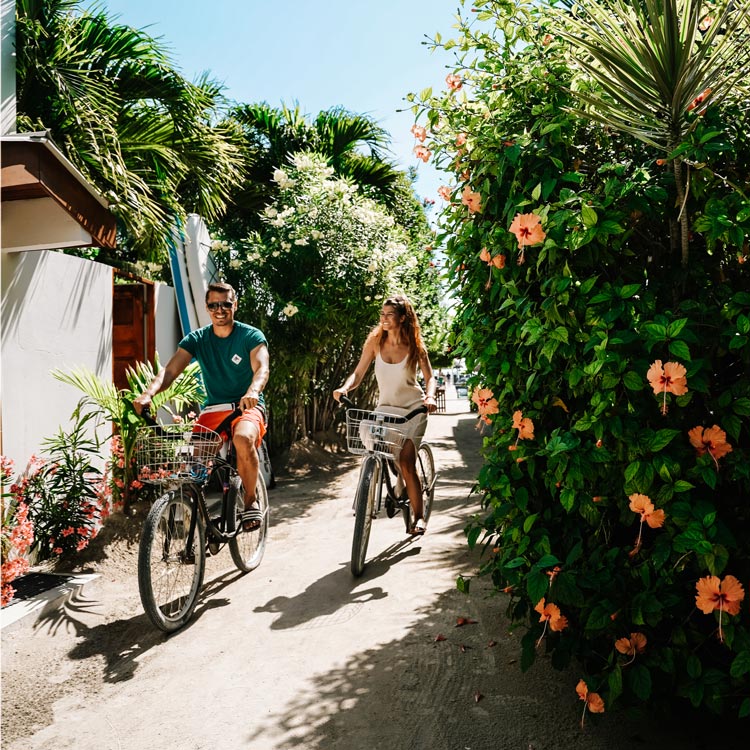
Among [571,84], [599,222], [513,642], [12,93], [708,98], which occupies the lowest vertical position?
[513,642]

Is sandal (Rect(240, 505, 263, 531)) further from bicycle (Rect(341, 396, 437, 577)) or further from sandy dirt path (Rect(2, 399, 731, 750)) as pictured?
bicycle (Rect(341, 396, 437, 577))

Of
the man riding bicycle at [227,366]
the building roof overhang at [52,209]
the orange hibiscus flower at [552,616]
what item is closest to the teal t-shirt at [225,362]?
the man riding bicycle at [227,366]

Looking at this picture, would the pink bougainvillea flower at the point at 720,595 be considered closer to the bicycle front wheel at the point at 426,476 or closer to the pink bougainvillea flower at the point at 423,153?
the pink bougainvillea flower at the point at 423,153

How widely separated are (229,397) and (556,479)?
2.77 m

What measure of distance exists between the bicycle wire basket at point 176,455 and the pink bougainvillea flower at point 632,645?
2.45 m

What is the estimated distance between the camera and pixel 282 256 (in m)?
8.80

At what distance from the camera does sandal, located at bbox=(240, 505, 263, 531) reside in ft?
15.2

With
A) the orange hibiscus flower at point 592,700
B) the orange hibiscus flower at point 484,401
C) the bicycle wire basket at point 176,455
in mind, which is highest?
the orange hibiscus flower at point 484,401

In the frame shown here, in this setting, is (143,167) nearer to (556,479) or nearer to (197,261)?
(197,261)

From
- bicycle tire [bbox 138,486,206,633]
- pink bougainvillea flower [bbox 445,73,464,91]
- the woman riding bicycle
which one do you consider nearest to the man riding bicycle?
bicycle tire [bbox 138,486,206,633]

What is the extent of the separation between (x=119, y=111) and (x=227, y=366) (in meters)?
4.37

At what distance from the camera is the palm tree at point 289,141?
12000 millimetres

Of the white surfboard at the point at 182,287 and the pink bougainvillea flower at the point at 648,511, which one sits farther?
the white surfboard at the point at 182,287

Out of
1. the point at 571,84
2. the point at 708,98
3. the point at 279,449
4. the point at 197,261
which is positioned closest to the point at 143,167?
the point at 197,261
